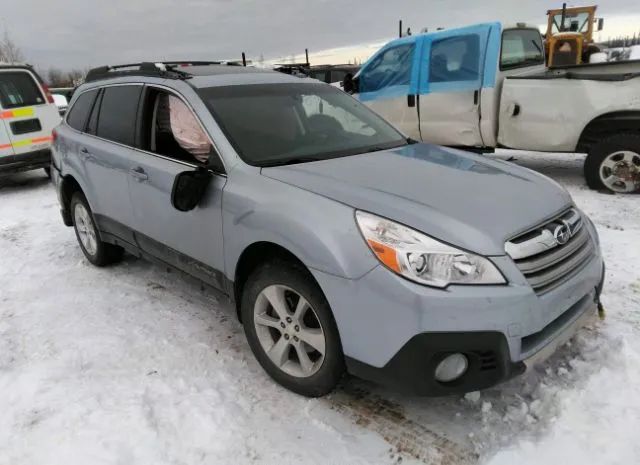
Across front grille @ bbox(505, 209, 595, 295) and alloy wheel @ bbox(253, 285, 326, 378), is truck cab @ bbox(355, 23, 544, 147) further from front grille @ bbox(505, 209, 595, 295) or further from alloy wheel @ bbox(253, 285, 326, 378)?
alloy wheel @ bbox(253, 285, 326, 378)

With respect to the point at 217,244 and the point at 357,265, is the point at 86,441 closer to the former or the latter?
the point at 217,244

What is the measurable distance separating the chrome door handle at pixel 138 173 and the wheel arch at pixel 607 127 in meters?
4.94

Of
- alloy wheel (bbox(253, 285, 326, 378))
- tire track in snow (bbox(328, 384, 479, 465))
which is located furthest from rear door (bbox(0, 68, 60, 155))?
tire track in snow (bbox(328, 384, 479, 465))

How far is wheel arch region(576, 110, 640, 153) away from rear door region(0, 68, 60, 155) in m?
8.00

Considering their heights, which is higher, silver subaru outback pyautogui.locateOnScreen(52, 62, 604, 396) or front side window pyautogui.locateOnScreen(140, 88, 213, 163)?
front side window pyautogui.locateOnScreen(140, 88, 213, 163)

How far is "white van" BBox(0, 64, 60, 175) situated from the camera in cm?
811

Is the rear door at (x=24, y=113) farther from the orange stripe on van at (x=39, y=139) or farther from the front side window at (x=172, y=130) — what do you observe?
the front side window at (x=172, y=130)

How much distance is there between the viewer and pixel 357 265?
7.32 ft

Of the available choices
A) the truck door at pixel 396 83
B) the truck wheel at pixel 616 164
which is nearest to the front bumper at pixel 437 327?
the truck wheel at pixel 616 164

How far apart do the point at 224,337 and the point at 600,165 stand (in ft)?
15.7

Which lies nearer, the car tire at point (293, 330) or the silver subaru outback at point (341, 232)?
the silver subaru outback at point (341, 232)

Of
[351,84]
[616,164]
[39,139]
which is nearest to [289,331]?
[616,164]

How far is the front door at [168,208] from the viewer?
9.91 ft

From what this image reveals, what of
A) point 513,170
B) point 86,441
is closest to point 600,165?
point 513,170
